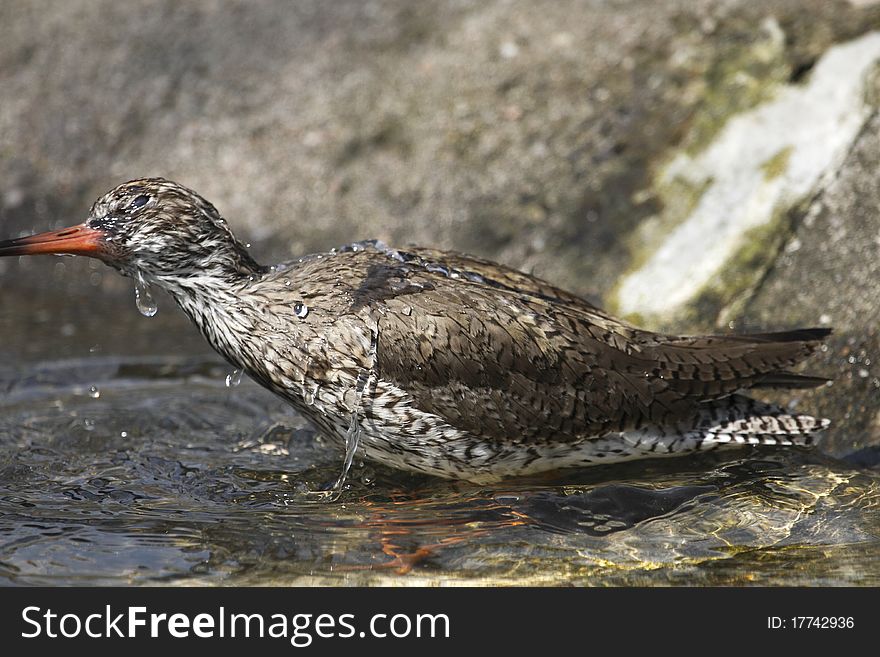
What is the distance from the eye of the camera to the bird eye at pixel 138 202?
5918 mm

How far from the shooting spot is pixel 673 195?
313 inches

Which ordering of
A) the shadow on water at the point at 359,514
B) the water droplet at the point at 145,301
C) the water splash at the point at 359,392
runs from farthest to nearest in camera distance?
the water droplet at the point at 145,301, the water splash at the point at 359,392, the shadow on water at the point at 359,514

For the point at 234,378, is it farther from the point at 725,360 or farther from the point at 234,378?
the point at 725,360

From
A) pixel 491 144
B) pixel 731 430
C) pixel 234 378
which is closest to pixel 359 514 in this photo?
pixel 234 378

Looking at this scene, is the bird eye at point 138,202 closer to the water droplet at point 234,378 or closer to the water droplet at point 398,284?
the water droplet at point 234,378

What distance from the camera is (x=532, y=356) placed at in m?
5.93

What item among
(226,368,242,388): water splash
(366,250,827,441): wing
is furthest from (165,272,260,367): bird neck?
(366,250,827,441): wing

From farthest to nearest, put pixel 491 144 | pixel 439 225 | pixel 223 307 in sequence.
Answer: pixel 491 144
pixel 439 225
pixel 223 307

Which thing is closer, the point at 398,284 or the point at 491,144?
the point at 398,284

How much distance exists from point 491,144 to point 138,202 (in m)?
3.52

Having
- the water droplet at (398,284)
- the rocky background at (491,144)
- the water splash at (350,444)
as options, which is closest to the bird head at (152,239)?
the water droplet at (398,284)

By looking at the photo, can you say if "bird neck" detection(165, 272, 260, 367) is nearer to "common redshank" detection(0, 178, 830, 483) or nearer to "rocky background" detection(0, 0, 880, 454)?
"common redshank" detection(0, 178, 830, 483)

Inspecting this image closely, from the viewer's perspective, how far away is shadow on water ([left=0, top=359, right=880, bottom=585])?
5184 millimetres

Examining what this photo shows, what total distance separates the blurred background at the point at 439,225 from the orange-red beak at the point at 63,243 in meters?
1.19
